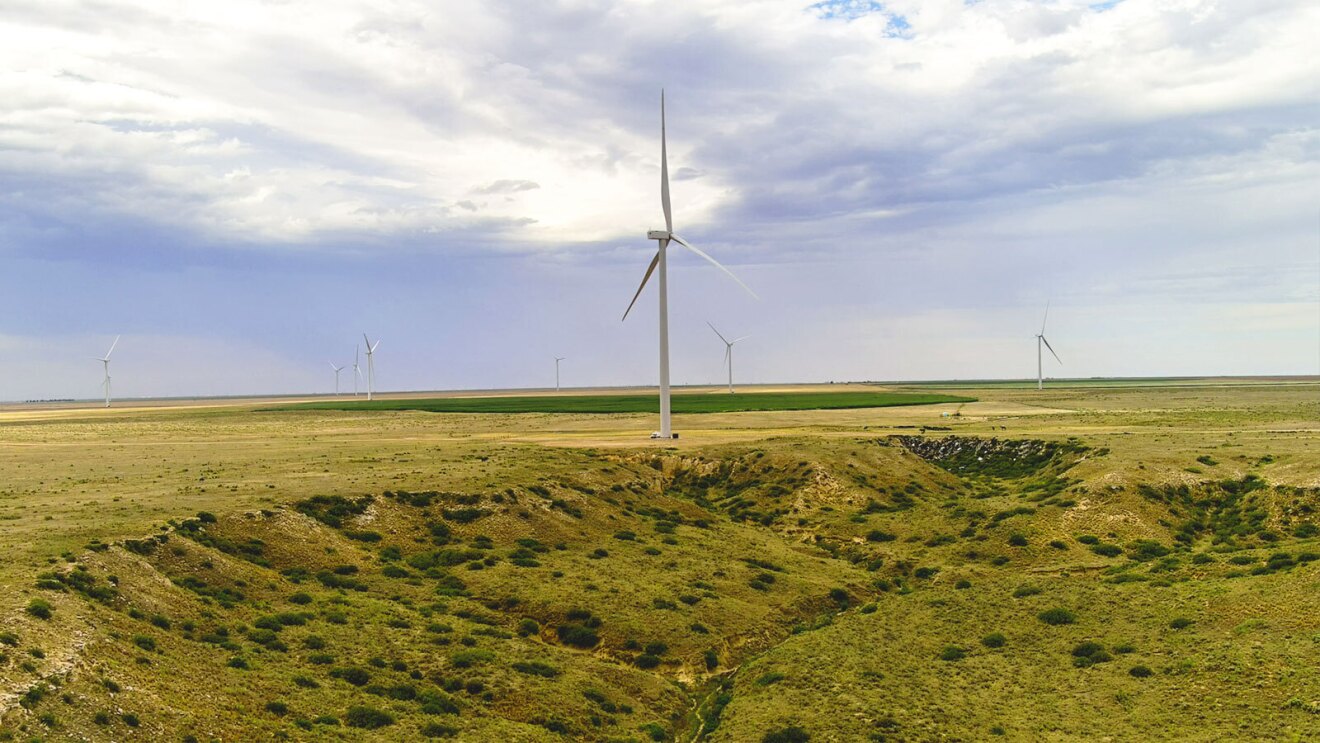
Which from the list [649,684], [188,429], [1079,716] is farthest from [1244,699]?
[188,429]

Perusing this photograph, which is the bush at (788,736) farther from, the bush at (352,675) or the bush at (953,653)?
the bush at (352,675)

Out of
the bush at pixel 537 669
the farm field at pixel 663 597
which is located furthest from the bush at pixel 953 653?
the bush at pixel 537 669

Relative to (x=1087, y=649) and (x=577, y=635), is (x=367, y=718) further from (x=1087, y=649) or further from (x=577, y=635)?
(x=1087, y=649)

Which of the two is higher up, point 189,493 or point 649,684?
point 189,493

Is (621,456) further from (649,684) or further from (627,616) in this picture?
(649,684)

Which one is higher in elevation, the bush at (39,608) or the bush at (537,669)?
the bush at (39,608)

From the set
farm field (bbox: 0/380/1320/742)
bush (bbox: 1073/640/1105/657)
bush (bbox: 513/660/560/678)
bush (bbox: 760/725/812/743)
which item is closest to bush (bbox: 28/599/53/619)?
farm field (bbox: 0/380/1320/742)
